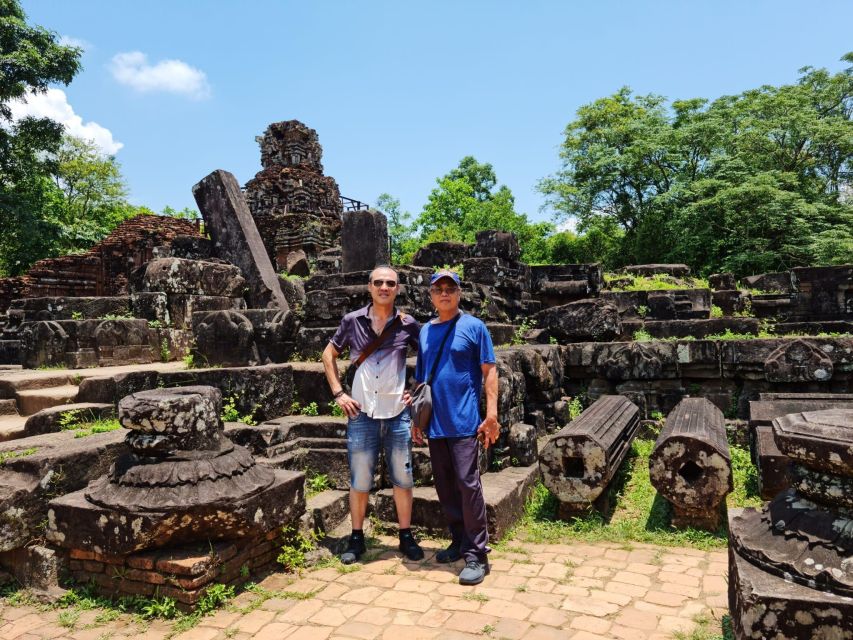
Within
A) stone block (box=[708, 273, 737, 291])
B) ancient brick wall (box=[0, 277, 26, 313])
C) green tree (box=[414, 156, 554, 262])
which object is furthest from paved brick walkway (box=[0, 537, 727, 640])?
green tree (box=[414, 156, 554, 262])

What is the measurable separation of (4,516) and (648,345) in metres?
6.08

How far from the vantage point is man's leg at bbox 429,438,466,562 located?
3.73 m

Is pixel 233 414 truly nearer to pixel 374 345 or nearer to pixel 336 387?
pixel 336 387

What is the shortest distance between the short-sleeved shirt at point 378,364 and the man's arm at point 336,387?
0.05 metres

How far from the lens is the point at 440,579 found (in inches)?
138

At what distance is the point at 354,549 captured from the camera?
3.84 metres

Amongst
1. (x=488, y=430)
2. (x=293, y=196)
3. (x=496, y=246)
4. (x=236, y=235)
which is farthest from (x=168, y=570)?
(x=293, y=196)

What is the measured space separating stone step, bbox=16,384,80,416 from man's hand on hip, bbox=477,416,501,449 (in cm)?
384

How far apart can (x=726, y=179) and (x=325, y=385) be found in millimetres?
23275

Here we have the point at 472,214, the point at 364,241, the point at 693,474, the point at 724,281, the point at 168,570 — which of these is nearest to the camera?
the point at 168,570

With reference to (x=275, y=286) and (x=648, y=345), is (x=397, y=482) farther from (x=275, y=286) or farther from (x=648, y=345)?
(x=275, y=286)

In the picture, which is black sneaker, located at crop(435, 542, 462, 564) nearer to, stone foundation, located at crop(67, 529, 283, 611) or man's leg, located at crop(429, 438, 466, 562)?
man's leg, located at crop(429, 438, 466, 562)

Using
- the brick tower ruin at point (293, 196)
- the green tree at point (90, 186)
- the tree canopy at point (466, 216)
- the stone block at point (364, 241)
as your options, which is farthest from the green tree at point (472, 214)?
the stone block at point (364, 241)

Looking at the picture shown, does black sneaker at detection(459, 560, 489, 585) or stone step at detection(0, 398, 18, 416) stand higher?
stone step at detection(0, 398, 18, 416)
